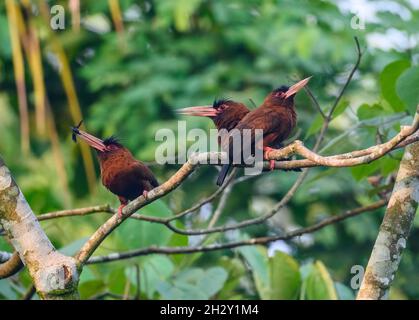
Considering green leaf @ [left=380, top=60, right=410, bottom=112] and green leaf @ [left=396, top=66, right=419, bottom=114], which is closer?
green leaf @ [left=396, top=66, right=419, bottom=114]

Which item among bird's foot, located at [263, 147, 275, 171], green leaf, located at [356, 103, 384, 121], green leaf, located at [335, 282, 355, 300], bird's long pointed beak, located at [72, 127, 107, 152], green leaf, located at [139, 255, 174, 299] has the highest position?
green leaf, located at [356, 103, 384, 121]

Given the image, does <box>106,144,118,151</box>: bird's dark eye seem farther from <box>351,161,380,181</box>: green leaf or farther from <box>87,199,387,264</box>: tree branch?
<box>351,161,380,181</box>: green leaf

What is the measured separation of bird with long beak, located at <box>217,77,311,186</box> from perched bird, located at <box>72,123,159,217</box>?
29 cm

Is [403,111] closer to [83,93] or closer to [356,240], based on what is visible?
[356,240]

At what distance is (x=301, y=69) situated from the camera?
376 inches

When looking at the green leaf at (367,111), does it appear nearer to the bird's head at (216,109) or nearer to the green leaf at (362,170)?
the green leaf at (362,170)

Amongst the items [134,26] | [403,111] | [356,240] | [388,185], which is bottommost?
[356,240]

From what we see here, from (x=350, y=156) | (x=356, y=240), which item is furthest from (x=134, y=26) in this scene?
(x=350, y=156)

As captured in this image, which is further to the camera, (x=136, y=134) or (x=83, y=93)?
(x=83, y=93)

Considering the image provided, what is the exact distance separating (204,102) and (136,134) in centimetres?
73

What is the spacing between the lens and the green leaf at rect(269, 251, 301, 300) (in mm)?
4254

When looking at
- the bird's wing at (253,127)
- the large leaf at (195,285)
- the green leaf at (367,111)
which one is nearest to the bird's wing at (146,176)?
the bird's wing at (253,127)

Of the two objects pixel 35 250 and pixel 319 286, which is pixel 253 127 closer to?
pixel 319 286

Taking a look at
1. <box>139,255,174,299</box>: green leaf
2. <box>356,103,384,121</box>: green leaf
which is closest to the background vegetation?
<box>139,255,174,299</box>: green leaf
